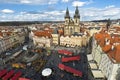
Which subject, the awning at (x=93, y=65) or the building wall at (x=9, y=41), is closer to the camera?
the awning at (x=93, y=65)

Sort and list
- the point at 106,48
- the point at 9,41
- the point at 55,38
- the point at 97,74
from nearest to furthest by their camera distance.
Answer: the point at 97,74
the point at 106,48
the point at 9,41
the point at 55,38

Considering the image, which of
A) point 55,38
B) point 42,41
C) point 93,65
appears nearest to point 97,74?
point 93,65

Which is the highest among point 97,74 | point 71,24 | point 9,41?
point 71,24

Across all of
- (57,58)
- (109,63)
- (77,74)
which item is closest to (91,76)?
(77,74)

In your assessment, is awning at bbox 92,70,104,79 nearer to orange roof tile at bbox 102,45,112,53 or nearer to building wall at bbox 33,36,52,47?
orange roof tile at bbox 102,45,112,53

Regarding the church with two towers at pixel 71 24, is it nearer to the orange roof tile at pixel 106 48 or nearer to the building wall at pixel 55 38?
the building wall at pixel 55 38

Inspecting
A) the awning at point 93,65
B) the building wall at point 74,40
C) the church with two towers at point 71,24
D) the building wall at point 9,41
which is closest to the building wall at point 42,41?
the building wall at point 74,40

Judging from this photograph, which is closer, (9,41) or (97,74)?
(97,74)

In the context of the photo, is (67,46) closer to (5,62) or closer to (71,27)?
(71,27)

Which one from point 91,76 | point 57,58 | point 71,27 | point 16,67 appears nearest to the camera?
point 91,76

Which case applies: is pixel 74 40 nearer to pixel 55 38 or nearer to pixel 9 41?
A: pixel 55 38

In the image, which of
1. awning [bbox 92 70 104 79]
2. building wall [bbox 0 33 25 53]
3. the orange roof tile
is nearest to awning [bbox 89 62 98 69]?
awning [bbox 92 70 104 79]
